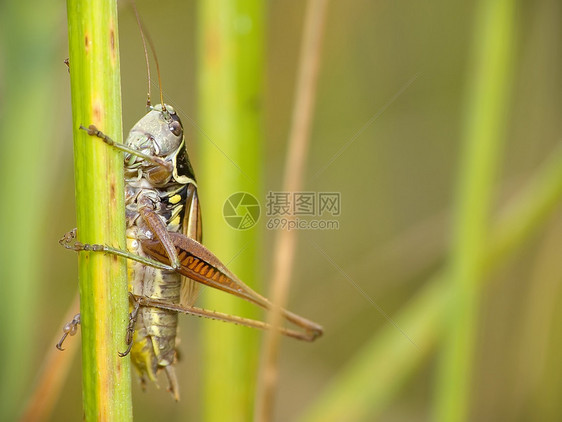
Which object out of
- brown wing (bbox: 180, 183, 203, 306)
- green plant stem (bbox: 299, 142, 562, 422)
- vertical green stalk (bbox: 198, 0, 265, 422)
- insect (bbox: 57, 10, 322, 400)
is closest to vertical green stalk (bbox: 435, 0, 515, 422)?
green plant stem (bbox: 299, 142, 562, 422)

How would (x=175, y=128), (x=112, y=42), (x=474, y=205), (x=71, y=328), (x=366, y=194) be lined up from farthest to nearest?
(x=366, y=194) → (x=175, y=128) → (x=474, y=205) → (x=71, y=328) → (x=112, y=42)

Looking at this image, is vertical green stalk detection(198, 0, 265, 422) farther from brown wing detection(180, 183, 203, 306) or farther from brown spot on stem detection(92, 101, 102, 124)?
brown spot on stem detection(92, 101, 102, 124)

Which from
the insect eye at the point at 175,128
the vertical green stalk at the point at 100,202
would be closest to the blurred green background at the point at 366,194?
the insect eye at the point at 175,128

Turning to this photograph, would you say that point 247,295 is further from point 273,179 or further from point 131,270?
point 273,179

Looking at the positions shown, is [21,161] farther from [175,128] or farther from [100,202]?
[100,202]

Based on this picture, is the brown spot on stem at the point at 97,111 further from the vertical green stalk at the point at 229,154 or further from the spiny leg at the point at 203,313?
the spiny leg at the point at 203,313

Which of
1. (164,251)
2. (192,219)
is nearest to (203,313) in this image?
(164,251)
